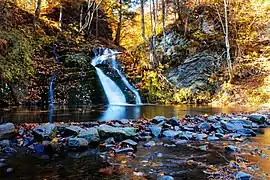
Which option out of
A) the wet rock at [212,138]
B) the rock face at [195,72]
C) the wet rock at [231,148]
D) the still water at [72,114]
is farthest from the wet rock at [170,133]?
the rock face at [195,72]

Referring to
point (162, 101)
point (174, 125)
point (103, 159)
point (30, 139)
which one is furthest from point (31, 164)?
point (162, 101)

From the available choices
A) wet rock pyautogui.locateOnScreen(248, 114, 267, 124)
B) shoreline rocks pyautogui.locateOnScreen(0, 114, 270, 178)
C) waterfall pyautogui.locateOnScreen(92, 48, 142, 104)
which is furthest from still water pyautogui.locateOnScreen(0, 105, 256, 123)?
waterfall pyautogui.locateOnScreen(92, 48, 142, 104)

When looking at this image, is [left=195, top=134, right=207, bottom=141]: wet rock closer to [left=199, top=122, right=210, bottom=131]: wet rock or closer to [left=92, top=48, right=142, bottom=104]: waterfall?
[left=199, top=122, right=210, bottom=131]: wet rock

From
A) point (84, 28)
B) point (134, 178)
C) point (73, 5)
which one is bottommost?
point (134, 178)

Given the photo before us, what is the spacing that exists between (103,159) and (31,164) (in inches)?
41.3

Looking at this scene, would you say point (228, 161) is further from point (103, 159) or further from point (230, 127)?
point (230, 127)

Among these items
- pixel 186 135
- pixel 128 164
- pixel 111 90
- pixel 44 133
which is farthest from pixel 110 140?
pixel 111 90

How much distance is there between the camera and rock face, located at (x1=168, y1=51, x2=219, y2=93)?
56.9 feet

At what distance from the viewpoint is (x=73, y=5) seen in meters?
26.6

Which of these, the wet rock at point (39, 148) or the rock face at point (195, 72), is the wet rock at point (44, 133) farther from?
the rock face at point (195, 72)

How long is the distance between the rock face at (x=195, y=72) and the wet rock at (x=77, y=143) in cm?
1296

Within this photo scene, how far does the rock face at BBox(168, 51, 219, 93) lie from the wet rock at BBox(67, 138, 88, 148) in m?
13.0

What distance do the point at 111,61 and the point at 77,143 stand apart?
1479cm

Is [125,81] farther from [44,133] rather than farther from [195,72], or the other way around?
[44,133]
